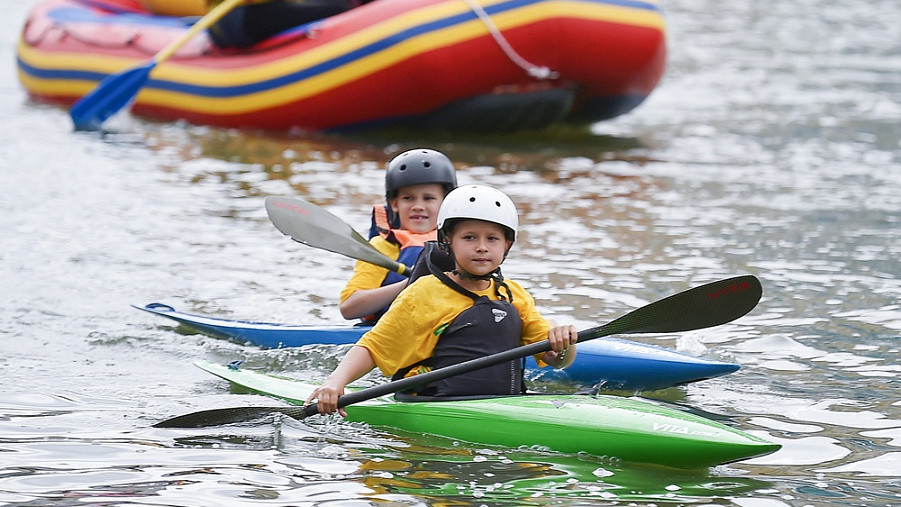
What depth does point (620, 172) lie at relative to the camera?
32.0 feet

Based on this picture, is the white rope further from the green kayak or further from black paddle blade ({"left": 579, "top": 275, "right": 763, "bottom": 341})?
black paddle blade ({"left": 579, "top": 275, "right": 763, "bottom": 341})

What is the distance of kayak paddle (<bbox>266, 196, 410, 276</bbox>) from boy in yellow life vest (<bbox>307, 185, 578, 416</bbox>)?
32.9 inches

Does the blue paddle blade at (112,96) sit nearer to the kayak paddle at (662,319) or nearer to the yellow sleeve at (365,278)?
the yellow sleeve at (365,278)

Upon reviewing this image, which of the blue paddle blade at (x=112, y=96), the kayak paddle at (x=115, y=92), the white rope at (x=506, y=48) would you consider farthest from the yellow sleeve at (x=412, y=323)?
the blue paddle blade at (x=112, y=96)

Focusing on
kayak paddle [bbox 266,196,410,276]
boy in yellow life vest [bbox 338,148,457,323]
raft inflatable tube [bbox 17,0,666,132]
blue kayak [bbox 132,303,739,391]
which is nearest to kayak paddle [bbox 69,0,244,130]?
raft inflatable tube [bbox 17,0,666,132]

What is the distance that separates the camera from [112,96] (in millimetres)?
10734

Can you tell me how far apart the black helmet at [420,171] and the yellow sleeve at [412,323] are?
0.97m

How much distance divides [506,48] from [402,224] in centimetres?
457

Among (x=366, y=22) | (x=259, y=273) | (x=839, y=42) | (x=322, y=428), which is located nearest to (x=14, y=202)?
(x=259, y=273)

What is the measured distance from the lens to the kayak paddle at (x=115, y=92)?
10.6 metres

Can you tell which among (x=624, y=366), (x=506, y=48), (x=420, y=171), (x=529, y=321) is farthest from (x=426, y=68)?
(x=529, y=321)

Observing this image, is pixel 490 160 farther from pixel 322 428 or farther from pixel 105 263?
pixel 322 428

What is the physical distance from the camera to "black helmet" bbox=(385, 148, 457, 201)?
5258mm

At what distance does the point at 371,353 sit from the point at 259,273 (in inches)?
Answer: 107
